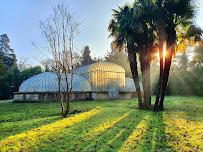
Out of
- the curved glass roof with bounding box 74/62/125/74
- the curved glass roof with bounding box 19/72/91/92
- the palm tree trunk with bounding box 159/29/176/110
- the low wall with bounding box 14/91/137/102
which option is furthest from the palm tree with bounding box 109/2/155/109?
the curved glass roof with bounding box 19/72/91/92

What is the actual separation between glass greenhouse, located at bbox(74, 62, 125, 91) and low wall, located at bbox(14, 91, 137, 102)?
0.98 metres

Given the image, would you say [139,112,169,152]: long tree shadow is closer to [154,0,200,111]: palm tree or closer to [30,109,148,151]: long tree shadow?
[30,109,148,151]: long tree shadow

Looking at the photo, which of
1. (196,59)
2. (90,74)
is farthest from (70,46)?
(196,59)

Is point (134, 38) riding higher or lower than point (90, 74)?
higher

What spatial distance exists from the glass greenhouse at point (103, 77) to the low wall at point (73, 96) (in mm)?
977

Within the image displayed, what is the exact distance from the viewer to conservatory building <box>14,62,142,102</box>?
62.0 ft

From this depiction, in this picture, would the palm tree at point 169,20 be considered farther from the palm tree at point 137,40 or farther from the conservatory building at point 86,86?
the conservatory building at point 86,86

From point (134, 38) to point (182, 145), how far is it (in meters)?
9.56

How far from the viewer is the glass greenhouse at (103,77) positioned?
23.3 m

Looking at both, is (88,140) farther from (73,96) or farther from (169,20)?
(73,96)

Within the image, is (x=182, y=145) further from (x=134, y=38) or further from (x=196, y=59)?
(x=196, y=59)

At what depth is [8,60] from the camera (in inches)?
1781

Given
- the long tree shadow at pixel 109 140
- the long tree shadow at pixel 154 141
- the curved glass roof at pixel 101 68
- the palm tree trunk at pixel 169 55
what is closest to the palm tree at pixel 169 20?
the palm tree trunk at pixel 169 55

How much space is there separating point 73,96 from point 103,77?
6083 mm
